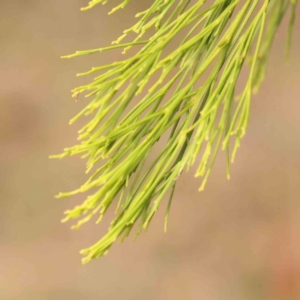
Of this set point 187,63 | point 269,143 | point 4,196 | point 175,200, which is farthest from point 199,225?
point 187,63

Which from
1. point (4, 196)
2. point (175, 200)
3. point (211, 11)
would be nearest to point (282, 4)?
point (211, 11)

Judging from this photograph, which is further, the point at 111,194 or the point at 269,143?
the point at 269,143

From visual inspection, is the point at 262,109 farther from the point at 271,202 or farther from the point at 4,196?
the point at 4,196

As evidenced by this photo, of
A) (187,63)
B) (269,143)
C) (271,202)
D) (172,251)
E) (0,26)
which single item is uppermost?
(0,26)

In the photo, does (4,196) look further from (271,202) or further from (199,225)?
(271,202)

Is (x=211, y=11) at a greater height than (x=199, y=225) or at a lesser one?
greater

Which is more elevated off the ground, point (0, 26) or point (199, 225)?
point (0, 26)
